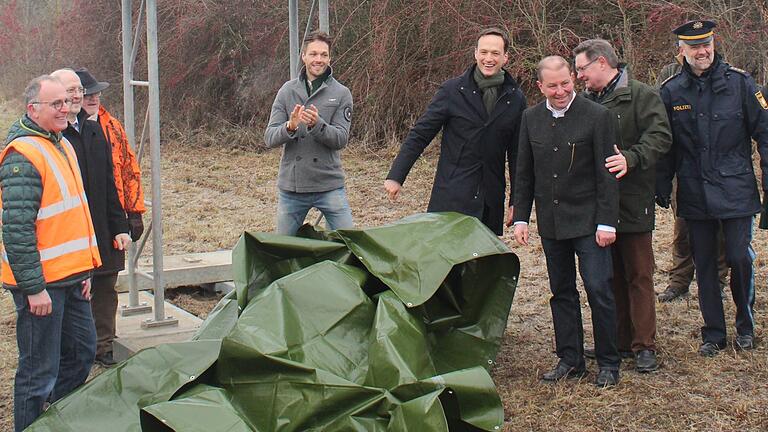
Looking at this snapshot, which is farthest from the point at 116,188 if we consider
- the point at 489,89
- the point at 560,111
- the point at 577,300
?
the point at 577,300

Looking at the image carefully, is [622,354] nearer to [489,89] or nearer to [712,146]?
[712,146]

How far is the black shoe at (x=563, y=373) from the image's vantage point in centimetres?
479

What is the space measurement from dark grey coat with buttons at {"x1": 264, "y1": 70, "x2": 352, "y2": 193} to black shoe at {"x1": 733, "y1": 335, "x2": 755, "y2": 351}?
2.32m

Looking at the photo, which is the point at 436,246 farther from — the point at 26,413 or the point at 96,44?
the point at 96,44

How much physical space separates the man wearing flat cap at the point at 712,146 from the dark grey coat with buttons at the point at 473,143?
2.69 feet

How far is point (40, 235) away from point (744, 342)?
3.57m

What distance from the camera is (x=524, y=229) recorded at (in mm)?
4762

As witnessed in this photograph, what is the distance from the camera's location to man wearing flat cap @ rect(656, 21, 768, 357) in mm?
4898

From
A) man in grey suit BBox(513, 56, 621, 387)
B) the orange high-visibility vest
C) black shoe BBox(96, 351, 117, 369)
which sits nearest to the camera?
the orange high-visibility vest

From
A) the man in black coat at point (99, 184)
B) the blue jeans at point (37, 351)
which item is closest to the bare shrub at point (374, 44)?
the man in black coat at point (99, 184)

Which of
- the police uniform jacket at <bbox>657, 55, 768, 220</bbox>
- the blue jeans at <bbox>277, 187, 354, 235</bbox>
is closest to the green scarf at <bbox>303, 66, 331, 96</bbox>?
the blue jeans at <bbox>277, 187, 354, 235</bbox>

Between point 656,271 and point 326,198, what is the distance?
2.85m

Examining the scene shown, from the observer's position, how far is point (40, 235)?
149 inches

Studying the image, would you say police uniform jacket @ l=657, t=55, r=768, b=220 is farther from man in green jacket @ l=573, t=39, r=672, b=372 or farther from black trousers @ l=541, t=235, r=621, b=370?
black trousers @ l=541, t=235, r=621, b=370
